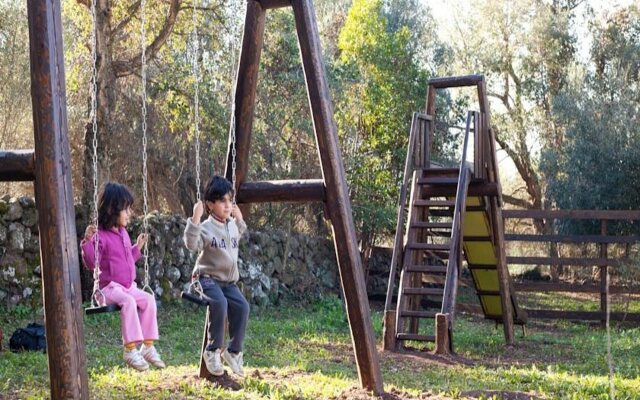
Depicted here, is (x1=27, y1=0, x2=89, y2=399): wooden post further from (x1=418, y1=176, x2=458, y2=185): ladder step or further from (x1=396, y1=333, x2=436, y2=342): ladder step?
(x1=418, y1=176, x2=458, y2=185): ladder step

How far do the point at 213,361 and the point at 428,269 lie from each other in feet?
14.9

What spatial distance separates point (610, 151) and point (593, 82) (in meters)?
3.30

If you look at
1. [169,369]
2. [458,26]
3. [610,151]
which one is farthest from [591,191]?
[169,369]

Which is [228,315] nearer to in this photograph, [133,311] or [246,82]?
[133,311]

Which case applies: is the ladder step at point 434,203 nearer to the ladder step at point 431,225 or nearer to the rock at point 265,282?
the ladder step at point 431,225

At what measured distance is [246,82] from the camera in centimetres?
702

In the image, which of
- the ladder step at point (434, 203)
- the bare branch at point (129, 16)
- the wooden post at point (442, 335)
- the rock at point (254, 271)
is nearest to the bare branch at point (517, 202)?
the rock at point (254, 271)

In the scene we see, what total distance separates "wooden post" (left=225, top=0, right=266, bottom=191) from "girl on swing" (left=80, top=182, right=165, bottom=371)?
41.8 inches

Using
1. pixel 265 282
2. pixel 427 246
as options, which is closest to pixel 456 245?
pixel 427 246

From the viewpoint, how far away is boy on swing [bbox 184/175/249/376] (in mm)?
6523

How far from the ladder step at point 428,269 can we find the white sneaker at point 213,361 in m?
4.37

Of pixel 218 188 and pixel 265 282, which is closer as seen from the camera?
pixel 218 188

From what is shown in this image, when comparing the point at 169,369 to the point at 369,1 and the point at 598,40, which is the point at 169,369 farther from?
the point at 598,40

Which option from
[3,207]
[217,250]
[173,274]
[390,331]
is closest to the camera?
[217,250]
